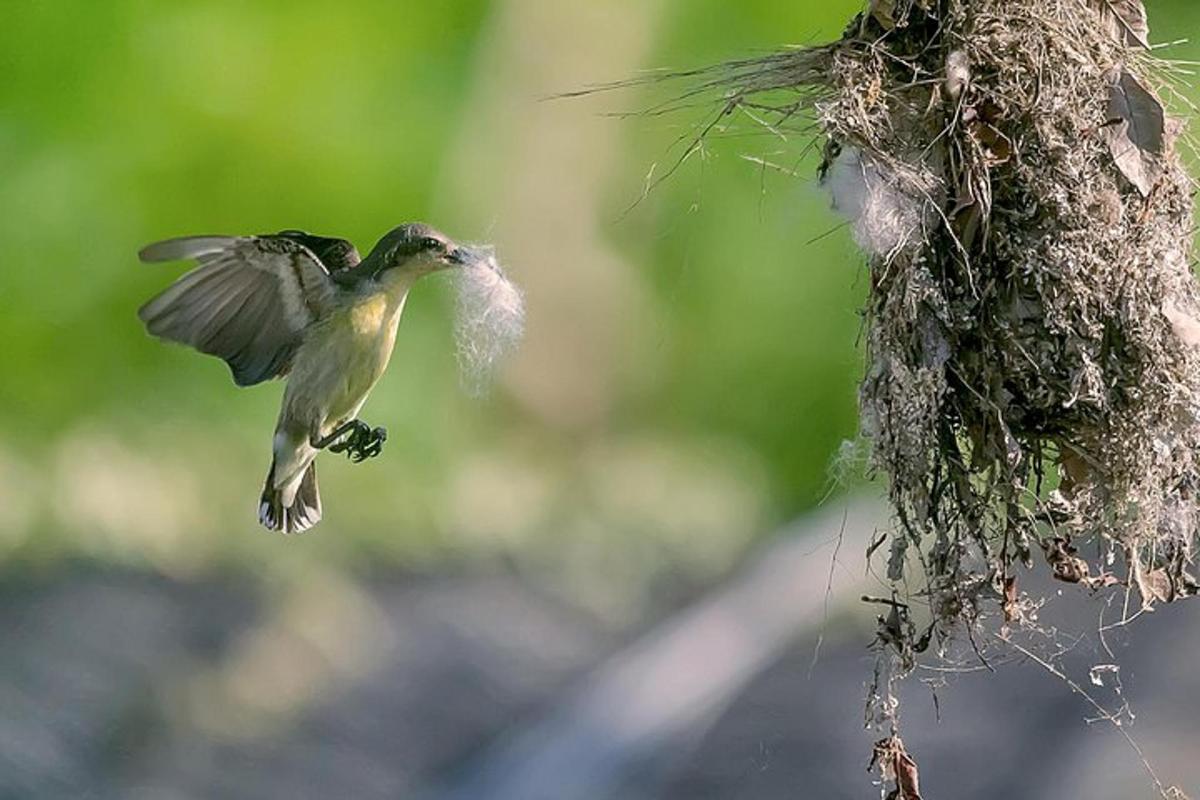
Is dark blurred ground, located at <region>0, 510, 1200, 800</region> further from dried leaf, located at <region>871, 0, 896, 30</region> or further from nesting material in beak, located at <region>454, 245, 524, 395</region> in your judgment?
dried leaf, located at <region>871, 0, 896, 30</region>

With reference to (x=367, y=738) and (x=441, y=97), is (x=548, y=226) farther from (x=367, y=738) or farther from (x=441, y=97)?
(x=367, y=738)

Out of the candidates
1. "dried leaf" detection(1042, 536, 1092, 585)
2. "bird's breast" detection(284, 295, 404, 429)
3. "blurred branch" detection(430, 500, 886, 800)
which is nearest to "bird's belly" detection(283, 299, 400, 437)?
"bird's breast" detection(284, 295, 404, 429)

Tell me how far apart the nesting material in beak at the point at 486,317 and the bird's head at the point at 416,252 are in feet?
0.16

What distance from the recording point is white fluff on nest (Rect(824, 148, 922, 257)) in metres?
1.26

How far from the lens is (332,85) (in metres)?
2.26

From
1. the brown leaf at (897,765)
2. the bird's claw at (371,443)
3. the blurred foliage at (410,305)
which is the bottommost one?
the brown leaf at (897,765)

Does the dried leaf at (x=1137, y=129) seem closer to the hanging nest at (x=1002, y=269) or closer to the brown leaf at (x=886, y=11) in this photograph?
the hanging nest at (x=1002, y=269)

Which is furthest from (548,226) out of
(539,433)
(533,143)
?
(539,433)

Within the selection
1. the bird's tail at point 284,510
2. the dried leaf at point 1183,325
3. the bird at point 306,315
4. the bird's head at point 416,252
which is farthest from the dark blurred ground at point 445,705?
the dried leaf at point 1183,325

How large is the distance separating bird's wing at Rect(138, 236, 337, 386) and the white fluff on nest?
539mm

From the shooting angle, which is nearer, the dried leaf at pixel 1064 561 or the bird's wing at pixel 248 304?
the dried leaf at pixel 1064 561

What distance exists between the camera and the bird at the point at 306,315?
1.49m

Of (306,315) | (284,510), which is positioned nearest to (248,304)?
(306,315)

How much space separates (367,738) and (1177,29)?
65.1 inches
